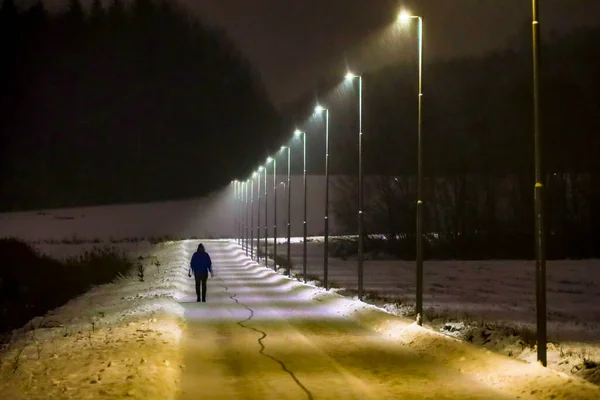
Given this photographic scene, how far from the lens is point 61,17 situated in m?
120

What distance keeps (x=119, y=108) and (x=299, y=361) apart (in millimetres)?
116309

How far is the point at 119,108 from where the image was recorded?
417 ft

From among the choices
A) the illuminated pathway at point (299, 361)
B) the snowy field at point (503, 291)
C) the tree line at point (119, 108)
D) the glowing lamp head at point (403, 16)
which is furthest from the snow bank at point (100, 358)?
the tree line at point (119, 108)

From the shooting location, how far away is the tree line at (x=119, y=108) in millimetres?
117812

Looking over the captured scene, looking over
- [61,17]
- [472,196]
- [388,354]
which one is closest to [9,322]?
[388,354]

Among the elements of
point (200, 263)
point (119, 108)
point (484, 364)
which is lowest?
point (484, 364)

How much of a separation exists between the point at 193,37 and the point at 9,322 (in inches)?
3763

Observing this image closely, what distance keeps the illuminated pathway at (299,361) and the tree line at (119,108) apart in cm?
9839

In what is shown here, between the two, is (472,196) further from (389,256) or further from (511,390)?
(511,390)

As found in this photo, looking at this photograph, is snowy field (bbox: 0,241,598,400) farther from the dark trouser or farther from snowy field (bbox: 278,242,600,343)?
the dark trouser

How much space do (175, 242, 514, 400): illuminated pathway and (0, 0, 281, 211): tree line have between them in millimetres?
98395

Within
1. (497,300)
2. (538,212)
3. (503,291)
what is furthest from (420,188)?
(503,291)

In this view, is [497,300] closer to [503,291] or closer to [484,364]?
[503,291]

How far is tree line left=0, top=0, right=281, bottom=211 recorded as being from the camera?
387 feet
